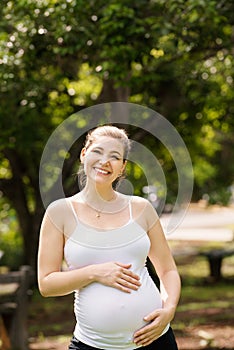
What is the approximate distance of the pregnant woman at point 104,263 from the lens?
300cm

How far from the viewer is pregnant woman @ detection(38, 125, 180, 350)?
3002mm

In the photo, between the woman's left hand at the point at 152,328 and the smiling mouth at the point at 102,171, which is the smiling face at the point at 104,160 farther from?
the woman's left hand at the point at 152,328

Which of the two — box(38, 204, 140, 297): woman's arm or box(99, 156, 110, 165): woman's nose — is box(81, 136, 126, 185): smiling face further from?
box(38, 204, 140, 297): woman's arm

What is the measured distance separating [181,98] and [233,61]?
2005 mm

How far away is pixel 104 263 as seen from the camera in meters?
2.99

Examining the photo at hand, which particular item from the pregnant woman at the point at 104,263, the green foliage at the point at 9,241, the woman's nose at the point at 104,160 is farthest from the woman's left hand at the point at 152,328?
the green foliage at the point at 9,241

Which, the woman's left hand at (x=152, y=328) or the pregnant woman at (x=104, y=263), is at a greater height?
the pregnant woman at (x=104, y=263)

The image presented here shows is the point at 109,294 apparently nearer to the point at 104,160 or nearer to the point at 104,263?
the point at 104,263

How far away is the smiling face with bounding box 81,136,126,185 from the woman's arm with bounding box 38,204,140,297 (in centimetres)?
24

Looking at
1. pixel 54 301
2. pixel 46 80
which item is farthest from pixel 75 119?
Result: pixel 54 301

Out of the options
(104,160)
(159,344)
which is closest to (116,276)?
(159,344)

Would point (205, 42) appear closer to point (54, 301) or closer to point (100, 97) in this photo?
point (100, 97)

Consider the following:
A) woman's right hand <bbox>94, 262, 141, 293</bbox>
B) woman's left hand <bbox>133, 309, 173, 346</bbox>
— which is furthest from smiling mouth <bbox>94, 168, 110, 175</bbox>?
woman's left hand <bbox>133, 309, 173, 346</bbox>

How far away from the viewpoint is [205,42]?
22.6ft
